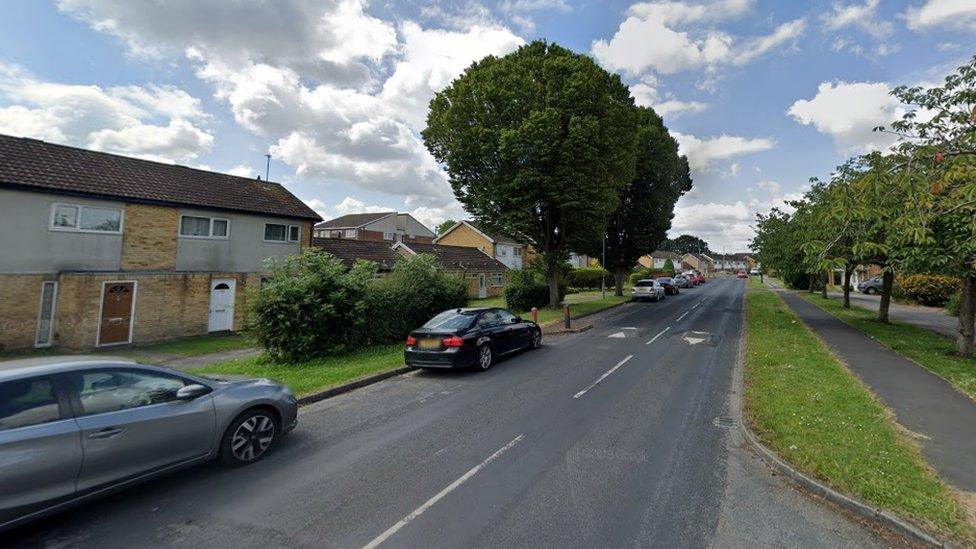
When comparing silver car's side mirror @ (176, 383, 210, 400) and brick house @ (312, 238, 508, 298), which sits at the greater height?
brick house @ (312, 238, 508, 298)

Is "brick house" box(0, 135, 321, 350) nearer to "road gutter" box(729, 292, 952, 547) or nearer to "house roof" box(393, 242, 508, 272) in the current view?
"road gutter" box(729, 292, 952, 547)

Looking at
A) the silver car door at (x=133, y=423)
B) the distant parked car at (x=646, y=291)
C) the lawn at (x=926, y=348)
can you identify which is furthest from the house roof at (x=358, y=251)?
the lawn at (x=926, y=348)

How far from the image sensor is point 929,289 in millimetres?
26938

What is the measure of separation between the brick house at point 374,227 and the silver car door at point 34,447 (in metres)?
45.9

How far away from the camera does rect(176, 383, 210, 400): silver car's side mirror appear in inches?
179

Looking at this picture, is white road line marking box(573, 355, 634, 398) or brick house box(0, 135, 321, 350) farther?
brick house box(0, 135, 321, 350)

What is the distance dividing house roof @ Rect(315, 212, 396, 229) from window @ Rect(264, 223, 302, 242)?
103 feet

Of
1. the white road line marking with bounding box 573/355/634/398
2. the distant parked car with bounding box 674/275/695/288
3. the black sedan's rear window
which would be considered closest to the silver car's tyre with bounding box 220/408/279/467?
the black sedan's rear window

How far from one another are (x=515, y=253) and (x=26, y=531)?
46.5 meters

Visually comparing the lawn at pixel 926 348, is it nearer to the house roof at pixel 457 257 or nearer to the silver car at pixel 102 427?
the silver car at pixel 102 427

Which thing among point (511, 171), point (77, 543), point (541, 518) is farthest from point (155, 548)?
point (511, 171)

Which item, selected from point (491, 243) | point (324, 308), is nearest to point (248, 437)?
point (324, 308)

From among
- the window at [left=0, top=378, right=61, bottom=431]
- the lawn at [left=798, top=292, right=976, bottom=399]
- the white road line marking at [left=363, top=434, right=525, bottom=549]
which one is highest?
the lawn at [left=798, top=292, right=976, bottom=399]

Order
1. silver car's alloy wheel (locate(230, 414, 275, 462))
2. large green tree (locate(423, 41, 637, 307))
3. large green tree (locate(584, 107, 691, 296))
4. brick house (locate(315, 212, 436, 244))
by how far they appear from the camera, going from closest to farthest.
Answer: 1. silver car's alloy wheel (locate(230, 414, 275, 462))
2. large green tree (locate(423, 41, 637, 307))
3. large green tree (locate(584, 107, 691, 296))
4. brick house (locate(315, 212, 436, 244))
